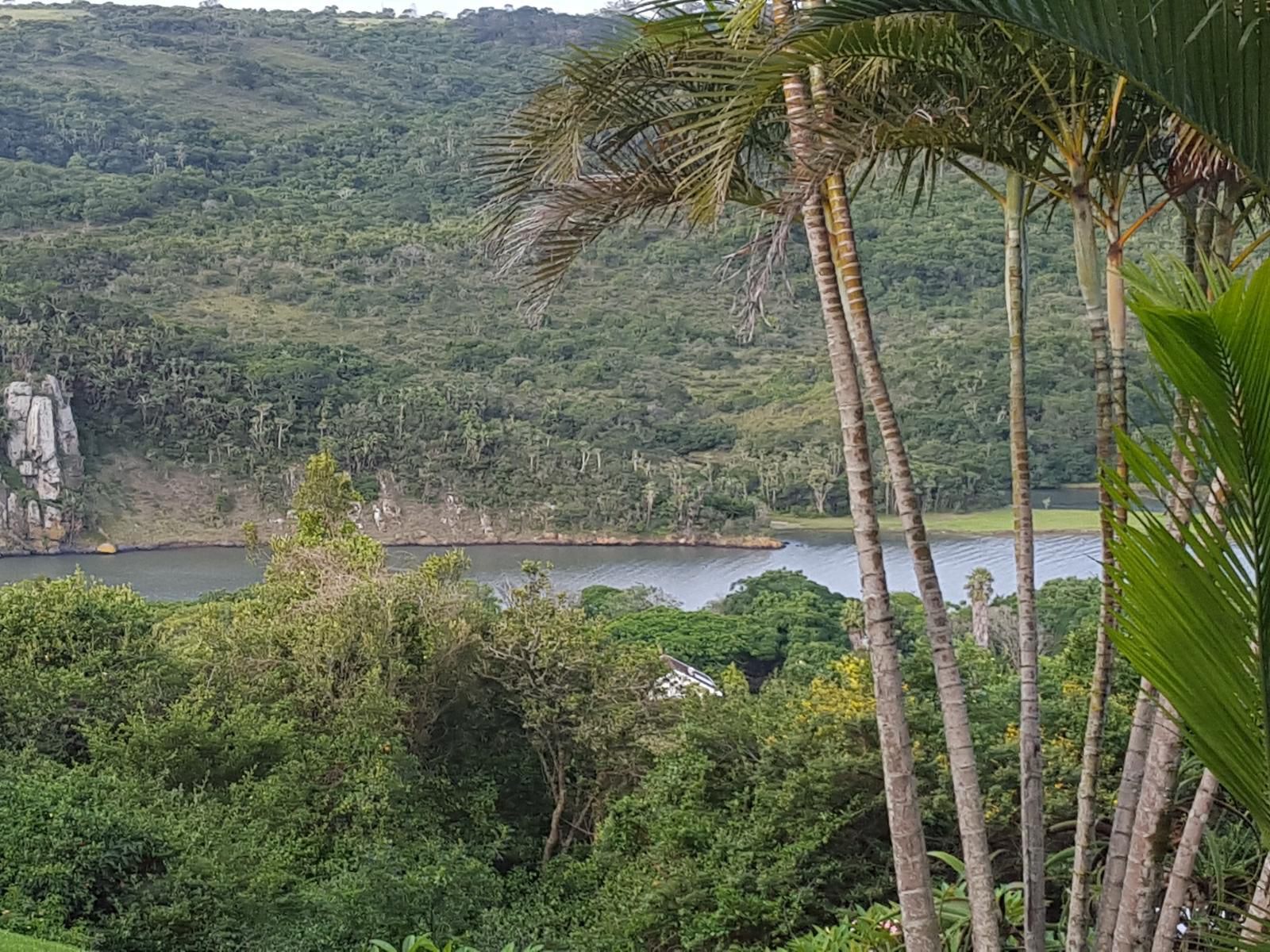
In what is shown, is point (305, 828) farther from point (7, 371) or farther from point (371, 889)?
point (7, 371)

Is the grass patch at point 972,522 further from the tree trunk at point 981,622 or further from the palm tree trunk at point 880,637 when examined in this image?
the palm tree trunk at point 880,637

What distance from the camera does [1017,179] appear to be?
2918 mm

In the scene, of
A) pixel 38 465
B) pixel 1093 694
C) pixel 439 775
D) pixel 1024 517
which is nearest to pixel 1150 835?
pixel 1093 694

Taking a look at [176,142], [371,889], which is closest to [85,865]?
[371,889]

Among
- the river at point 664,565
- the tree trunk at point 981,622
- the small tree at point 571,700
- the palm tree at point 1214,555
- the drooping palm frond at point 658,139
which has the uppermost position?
the drooping palm frond at point 658,139

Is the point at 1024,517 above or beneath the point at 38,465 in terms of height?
above

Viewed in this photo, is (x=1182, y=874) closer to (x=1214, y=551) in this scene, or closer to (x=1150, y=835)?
(x=1150, y=835)

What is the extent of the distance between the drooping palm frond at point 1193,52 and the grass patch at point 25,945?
495 cm

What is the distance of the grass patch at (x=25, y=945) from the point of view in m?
4.71

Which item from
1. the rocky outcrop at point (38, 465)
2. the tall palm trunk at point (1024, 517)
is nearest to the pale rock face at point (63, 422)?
the rocky outcrop at point (38, 465)

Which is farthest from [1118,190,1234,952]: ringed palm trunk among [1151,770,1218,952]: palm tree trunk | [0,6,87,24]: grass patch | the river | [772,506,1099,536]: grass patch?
[0,6,87,24]: grass patch

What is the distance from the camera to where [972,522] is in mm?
43250

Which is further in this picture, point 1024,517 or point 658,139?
point 658,139

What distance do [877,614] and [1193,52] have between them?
1794 millimetres
